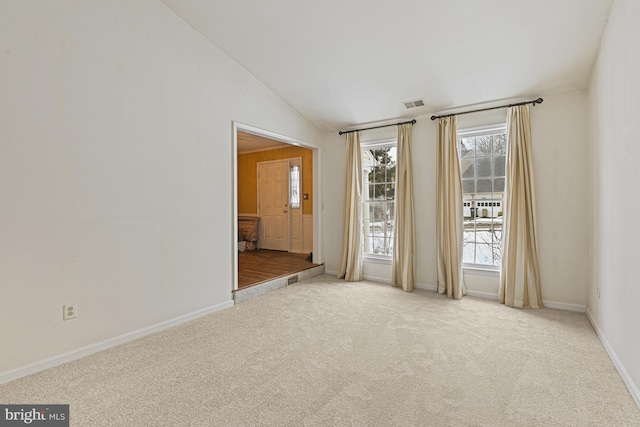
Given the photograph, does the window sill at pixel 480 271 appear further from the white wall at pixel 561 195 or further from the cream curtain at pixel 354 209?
the cream curtain at pixel 354 209

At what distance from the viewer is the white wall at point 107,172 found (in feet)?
7.41

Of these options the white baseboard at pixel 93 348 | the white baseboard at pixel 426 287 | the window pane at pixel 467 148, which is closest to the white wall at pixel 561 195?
the window pane at pixel 467 148

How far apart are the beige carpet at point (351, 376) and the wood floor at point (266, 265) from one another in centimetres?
112

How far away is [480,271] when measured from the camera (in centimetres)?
411

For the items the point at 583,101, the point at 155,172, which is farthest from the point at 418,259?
the point at 155,172

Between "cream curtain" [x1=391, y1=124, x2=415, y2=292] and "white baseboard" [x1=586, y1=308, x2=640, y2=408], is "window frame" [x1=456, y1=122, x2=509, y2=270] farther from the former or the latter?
"white baseboard" [x1=586, y1=308, x2=640, y2=408]

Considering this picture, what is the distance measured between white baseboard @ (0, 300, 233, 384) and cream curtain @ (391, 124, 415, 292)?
2.62 m

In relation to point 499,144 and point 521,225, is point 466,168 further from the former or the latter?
point 521,225

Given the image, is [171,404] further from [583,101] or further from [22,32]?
[583,101]

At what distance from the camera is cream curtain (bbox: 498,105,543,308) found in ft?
12.0

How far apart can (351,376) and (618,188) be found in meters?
2.41

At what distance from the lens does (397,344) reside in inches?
107

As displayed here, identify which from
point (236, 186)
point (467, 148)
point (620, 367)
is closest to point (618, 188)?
point (620, 367)

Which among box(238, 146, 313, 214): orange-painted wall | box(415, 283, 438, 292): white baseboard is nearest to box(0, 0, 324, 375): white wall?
box(415, 283, 438, 292): white baseboard
